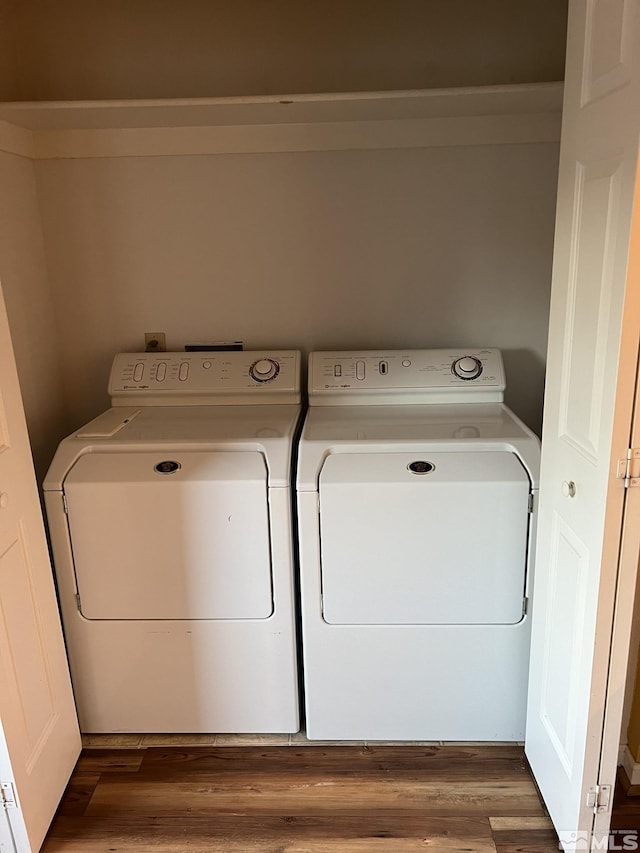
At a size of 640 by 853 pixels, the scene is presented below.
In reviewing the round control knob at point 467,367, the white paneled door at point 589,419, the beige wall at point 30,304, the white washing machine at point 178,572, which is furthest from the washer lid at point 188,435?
the white paneled door at point 589,419

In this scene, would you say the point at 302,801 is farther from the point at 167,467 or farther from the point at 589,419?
→ the point at 589,419

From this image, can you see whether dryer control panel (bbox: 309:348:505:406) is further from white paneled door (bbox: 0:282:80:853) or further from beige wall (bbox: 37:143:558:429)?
white paneled door (bbox: 0:282:80:853)

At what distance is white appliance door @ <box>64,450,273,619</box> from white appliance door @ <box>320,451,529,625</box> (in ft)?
0.66

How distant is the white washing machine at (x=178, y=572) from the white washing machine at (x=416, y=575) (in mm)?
98

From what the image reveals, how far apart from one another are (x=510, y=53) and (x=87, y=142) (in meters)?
1.43

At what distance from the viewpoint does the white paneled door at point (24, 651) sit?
4.89ft

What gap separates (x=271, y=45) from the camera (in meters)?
2.13

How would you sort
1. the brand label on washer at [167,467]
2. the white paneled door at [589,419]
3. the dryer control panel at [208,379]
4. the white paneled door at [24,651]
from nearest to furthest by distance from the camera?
1. the white paneled door at [589,419]
2. the white paneled door at [24,651]
3. the brand label on washer at [167,467]
4. the dryer control panel at [208,379]

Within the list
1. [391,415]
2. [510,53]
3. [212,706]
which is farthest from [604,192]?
[212,706]

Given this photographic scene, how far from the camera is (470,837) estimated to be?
64.7 inches

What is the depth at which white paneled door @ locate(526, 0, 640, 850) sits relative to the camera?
3.83 feet

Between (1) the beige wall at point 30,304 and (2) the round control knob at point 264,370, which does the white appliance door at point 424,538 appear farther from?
(1) the beige wall at point 30,304

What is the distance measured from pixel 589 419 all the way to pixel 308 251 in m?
1.28

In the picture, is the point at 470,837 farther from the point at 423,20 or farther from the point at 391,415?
the point at 423,20
